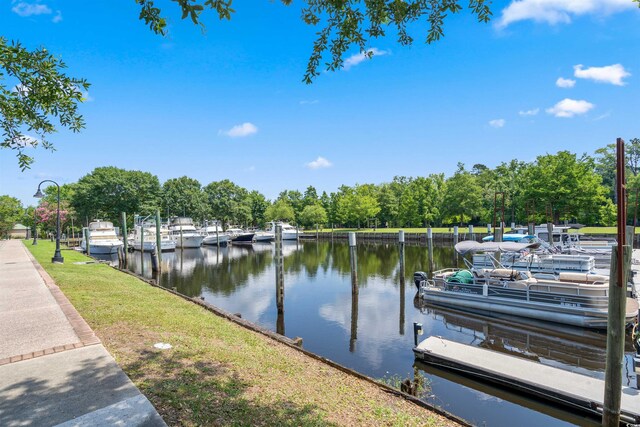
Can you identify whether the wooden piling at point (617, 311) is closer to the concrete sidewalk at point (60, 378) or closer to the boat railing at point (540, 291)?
the concrete sidewalk at point (60, 378)

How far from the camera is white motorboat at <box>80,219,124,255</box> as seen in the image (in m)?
42.3

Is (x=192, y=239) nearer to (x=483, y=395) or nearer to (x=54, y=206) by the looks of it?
(x=54, y=206)

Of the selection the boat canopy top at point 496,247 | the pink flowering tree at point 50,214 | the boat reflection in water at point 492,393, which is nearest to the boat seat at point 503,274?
the boat canopy top at point 496,247

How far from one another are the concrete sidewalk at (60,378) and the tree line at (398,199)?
4584 centimetres

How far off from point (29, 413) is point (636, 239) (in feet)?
164

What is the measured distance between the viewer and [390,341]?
13.4 metres

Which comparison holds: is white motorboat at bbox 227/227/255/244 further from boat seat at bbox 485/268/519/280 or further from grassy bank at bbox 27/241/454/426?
grassy bank at bbox 27/241/454/426

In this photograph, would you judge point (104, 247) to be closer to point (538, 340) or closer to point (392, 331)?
point (392, 331)

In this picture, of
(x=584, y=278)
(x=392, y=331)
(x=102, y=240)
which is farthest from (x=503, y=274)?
(x=102, y=240)

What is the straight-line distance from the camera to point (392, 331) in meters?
14.7

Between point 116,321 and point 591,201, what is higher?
point 591,201

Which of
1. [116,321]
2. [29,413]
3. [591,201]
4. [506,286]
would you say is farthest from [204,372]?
[591,201]

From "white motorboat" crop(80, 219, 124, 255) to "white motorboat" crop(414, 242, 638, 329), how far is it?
38903mm

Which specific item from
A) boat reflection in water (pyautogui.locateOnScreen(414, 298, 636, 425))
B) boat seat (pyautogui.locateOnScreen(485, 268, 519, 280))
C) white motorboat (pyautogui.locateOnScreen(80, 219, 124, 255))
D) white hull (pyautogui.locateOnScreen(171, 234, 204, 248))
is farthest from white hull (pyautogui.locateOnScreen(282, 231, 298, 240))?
boat seat (pyautogui.locateOnScreen(485, 268, 519, 280))
